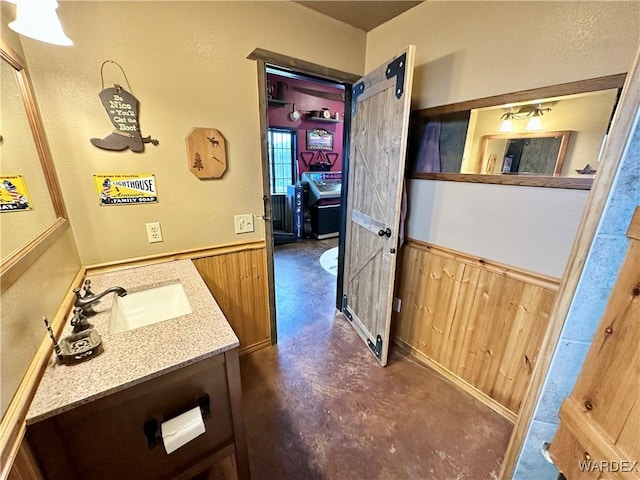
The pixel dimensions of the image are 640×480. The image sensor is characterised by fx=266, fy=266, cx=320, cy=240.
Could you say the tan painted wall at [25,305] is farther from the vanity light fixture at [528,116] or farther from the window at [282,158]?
the window at [282,158]

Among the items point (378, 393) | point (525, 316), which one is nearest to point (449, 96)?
point (525, 316)

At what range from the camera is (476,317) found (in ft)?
5.55

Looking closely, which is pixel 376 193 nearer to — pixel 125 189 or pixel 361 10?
pixel 361 10

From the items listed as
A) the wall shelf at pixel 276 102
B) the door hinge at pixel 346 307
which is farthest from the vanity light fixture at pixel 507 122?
the wall shelf at pixel 276 102

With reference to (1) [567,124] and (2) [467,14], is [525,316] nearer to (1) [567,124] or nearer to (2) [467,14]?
(1) [567,124]

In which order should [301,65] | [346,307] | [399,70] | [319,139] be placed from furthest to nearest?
[319,139]
[346,307]
[301,65]
[399,70]

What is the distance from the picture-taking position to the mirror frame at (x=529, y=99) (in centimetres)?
113

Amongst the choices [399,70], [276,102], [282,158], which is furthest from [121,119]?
[282,158]

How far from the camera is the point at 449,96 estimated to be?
65.0 inches

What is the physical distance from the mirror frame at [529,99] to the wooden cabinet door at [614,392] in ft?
1.80

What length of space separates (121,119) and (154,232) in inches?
23.9

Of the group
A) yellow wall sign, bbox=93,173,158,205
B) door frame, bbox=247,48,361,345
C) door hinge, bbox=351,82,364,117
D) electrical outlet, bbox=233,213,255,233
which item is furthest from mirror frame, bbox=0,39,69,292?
door hinge, bbox=351,82,364,117

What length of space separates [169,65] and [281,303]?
2189 millimetres

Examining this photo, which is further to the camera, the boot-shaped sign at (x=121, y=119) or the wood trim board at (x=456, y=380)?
the wood trim board at (x=456, y=380)
